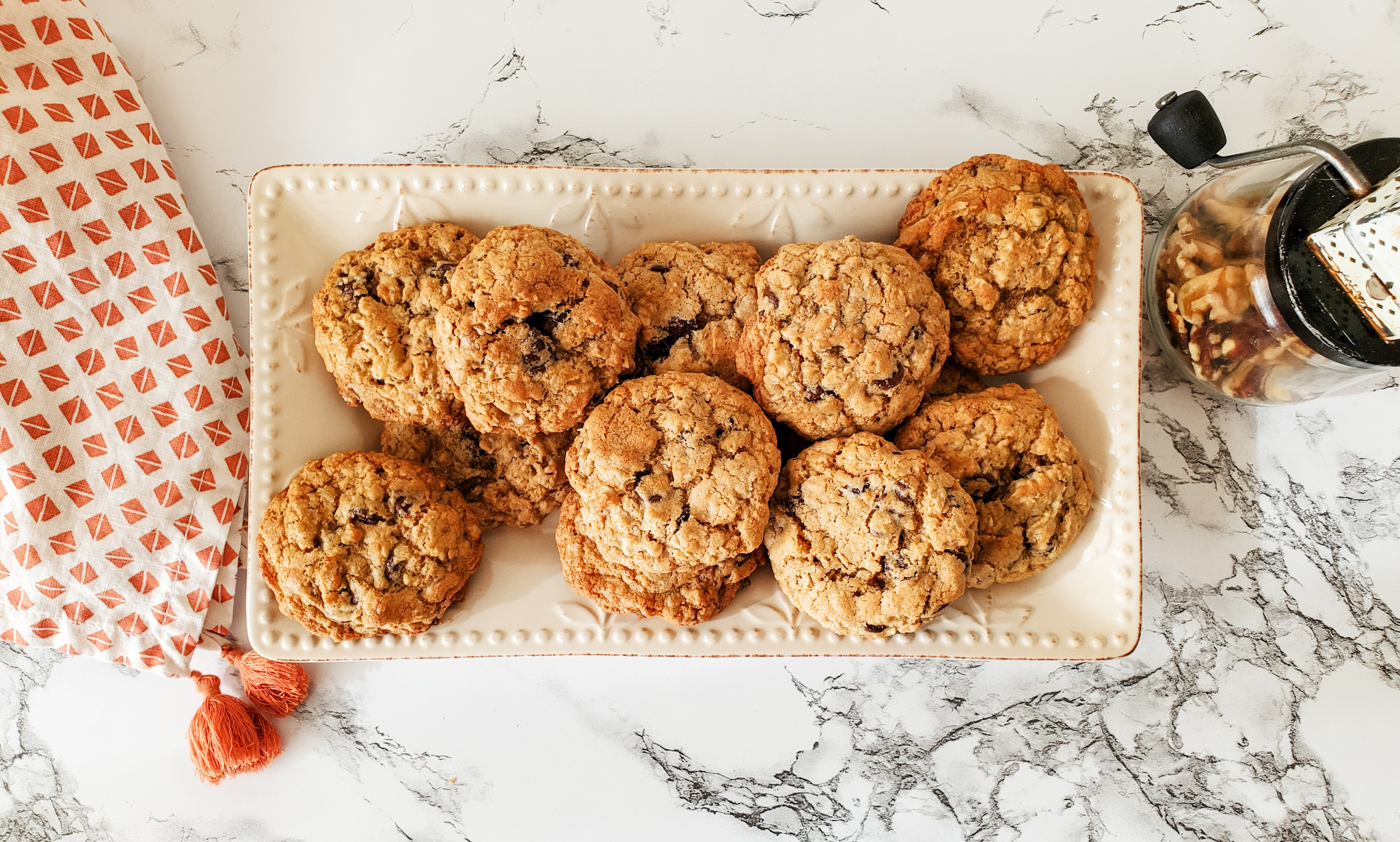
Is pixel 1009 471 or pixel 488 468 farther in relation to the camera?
pixel 488 468

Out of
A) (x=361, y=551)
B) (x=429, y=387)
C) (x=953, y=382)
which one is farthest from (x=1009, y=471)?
(x=361, y=551)

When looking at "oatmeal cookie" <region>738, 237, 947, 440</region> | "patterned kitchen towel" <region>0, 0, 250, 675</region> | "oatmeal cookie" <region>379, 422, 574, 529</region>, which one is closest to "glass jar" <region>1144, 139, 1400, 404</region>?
"oatmeal cookie" <region>738, 237, 947, 440</region>

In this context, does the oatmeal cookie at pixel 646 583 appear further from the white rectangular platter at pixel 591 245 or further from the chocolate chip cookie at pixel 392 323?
the chocolate chip cookie at pixel 392 323

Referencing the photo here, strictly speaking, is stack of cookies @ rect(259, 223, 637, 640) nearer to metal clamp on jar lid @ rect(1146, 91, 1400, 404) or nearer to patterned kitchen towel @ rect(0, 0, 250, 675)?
patterned kitchen towel @ rect(0, 0, 250, 675)

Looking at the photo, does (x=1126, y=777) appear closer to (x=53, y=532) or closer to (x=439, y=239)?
(x=439, y=239)

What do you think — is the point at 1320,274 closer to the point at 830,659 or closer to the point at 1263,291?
the point at 1263,291

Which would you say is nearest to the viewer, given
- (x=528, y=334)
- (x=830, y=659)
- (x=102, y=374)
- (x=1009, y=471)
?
(x=528, y=334)

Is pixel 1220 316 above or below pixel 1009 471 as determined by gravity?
above
